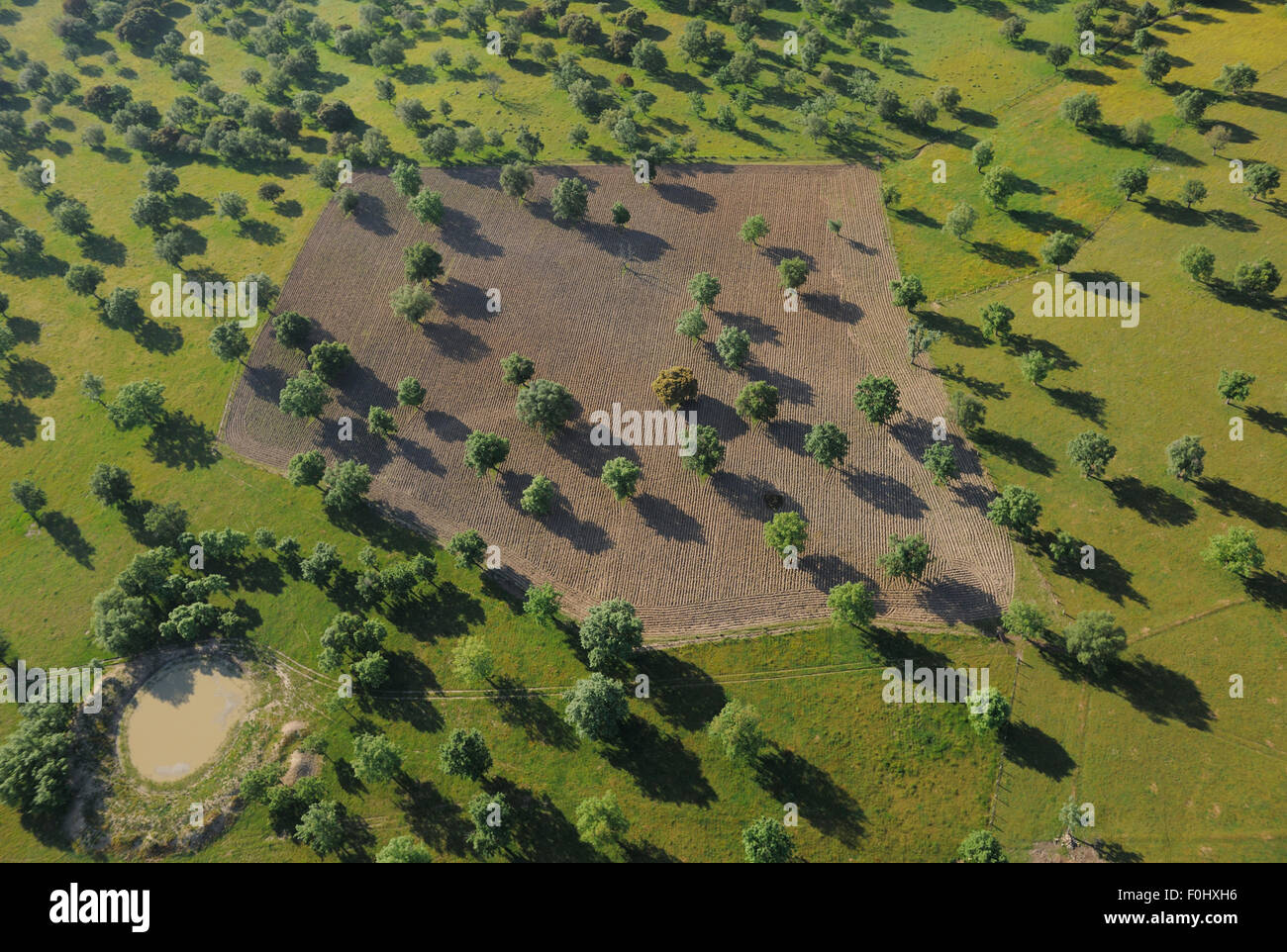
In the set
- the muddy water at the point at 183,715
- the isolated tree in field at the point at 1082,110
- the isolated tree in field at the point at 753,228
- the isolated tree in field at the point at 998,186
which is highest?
the isolated tree in field at the point at 1082,110

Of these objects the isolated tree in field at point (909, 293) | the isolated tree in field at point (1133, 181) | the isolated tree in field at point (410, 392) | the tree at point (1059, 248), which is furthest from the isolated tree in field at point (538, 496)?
the isolated tree in field at point (1133, 181)

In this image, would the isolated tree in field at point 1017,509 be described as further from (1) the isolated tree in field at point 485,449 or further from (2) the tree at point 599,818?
(1) the isolated tree in field at point 485,449

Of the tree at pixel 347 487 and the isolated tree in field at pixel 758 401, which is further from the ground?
the isolated tree in field at pixel 758 401

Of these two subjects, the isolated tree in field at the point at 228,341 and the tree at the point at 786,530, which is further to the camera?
the isolated tree in field at the point at 228,341

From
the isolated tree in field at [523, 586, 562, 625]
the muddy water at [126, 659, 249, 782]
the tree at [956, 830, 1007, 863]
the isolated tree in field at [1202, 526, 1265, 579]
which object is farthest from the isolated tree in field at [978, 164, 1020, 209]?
the muddy water at [126, 659, 249, 782]

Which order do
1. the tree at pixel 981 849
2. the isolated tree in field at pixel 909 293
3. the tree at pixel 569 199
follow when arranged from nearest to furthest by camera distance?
the tree at pixel 981 849 < the isolated tree in field at pixel 909 293 < the tree at pixel 569 199

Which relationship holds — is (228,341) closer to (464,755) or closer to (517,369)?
(517,369)
